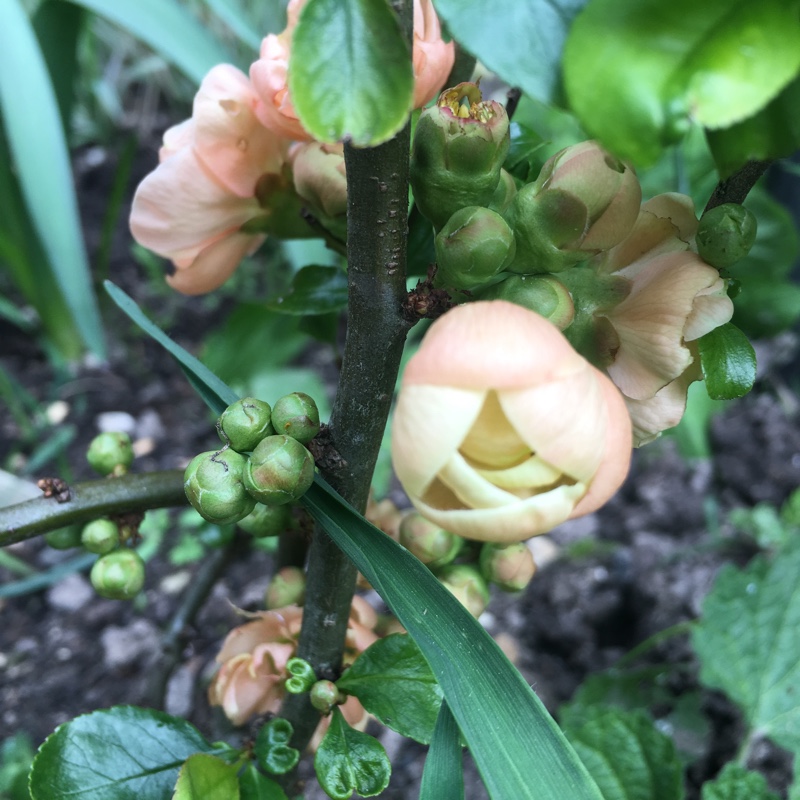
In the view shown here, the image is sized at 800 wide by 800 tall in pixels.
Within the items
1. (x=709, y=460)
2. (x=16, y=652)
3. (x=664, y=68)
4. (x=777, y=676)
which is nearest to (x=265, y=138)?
(x=664, y=68)

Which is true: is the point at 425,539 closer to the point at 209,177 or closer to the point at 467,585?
the point at 467,585

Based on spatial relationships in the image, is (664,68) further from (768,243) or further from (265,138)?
(768,243)

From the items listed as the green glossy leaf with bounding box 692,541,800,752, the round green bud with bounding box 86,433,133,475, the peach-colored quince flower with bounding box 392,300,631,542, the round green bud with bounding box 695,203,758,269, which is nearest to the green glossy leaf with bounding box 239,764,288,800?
the round green bud with bounding box 86,433,133,475

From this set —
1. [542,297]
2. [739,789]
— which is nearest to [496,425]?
[542,297]

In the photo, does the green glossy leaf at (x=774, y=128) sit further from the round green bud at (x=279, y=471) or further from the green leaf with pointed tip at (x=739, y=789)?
the green leaf with pointed tip at (x=739, y=789)

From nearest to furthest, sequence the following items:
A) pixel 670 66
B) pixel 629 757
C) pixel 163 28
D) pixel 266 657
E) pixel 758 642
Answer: pixel 670 66, pixel 266 657, pixel 629 757, pixel 758 642, pixel 163 28

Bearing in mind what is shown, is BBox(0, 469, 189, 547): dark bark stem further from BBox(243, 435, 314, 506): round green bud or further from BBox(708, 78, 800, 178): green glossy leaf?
BBox(708, 78, 800, 178): green glossy leaf
